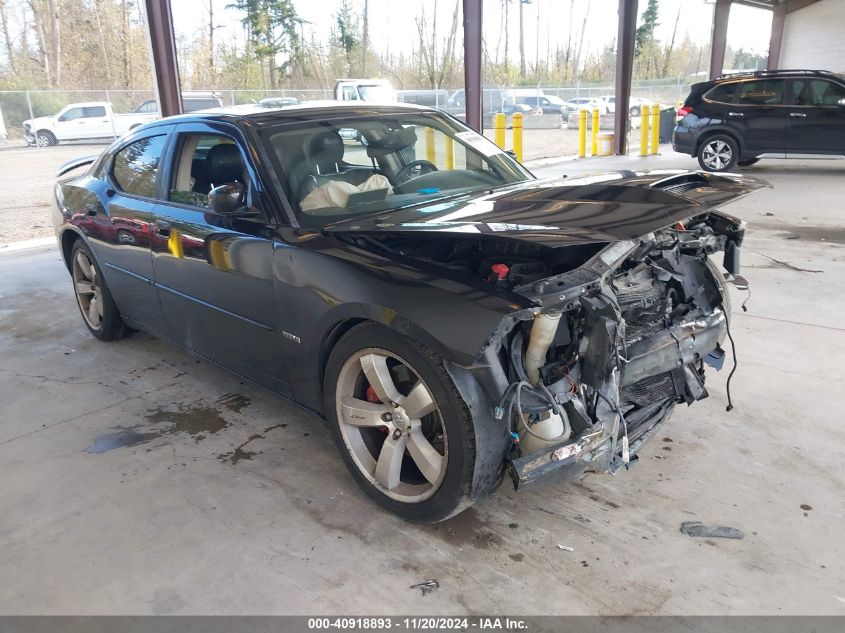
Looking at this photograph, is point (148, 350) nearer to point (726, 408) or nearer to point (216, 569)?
point (216, 569)

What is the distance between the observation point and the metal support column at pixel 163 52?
8484mm

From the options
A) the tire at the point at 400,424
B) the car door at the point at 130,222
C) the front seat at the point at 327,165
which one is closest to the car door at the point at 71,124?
the car door at the point at 130,222

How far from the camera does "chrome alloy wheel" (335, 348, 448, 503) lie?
2439 mm

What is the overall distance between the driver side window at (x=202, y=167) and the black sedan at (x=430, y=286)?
0.5 inches

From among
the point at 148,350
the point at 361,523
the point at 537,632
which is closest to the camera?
the point at 537,632

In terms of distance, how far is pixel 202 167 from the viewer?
3428 millimetres

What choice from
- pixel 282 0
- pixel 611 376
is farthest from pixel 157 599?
pixel 282 0

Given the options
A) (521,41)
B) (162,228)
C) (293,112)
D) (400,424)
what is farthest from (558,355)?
(521,41)

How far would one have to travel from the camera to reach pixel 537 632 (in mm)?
2035

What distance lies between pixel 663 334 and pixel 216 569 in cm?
196

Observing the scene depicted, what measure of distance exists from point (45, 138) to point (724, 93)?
1494 centimetres

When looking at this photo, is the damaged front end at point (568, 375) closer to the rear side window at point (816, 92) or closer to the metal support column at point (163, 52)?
the metal support column at point (163, 52)

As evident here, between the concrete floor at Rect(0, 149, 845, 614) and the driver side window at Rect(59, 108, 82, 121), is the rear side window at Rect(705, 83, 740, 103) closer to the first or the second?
the concrete floor at Rect(0, 149, 845, 614)

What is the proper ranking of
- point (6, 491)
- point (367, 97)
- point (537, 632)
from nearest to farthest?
point (537, 632)
point (6, 491)
point (367, 97)
